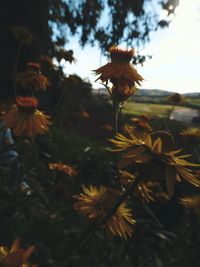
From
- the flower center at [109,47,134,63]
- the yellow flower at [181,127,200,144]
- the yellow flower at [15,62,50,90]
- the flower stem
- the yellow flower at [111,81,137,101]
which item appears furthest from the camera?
the yellow flower at [181,127,200,144]

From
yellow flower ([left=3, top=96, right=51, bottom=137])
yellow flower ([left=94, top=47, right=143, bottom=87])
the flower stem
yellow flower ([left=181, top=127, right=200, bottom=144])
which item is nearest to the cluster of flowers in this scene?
yellow flower ([left=3, top=96, right=51, bottom=137])

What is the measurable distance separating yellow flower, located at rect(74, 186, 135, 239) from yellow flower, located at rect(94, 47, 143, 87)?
0.53 m

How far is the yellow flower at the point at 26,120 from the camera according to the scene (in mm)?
2297

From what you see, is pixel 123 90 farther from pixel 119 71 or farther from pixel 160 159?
pixel 160 159

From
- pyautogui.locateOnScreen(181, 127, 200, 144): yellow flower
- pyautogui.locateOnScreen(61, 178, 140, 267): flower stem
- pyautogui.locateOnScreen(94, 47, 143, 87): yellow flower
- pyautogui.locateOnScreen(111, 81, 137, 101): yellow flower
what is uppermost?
pyautogui.locateOnScreen(94, 47, 143, 87): yellow flower

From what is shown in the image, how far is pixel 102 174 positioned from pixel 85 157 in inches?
30.8

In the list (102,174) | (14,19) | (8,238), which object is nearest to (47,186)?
(8,238)

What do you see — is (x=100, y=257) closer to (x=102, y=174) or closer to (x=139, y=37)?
(x=102, y=174)

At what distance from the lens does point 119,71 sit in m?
2.18

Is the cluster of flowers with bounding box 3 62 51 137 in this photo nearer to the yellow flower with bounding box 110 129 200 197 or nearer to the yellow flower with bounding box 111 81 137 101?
the yellow flower with bounding box 111 81 137 101

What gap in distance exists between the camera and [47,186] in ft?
10.5

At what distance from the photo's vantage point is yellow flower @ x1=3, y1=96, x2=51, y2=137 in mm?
2297

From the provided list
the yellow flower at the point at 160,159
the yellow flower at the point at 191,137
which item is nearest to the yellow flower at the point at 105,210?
the yellow flower at the point at 160,159

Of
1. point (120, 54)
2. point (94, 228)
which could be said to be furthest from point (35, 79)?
point (94, 228)
